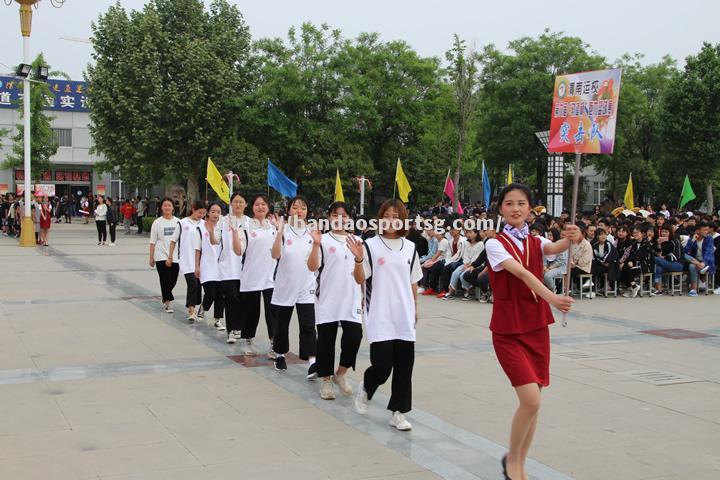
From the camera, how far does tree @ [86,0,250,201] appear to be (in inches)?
1224

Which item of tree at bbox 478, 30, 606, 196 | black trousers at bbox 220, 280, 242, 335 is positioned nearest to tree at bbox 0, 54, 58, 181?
tree at bbox 478, 30, 606, 196

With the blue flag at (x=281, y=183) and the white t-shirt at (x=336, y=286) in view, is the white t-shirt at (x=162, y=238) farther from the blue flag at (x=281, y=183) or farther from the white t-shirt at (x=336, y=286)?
the white t-shirt at (x=336, y=286)

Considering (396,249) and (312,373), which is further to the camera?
(312,373)

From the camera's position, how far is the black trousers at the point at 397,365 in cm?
549

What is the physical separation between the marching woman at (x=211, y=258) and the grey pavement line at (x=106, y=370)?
1.88m

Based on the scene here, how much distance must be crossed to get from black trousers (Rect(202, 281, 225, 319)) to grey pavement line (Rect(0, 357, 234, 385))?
194 centimetres

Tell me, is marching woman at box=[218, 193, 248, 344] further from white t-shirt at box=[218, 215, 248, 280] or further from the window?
the window

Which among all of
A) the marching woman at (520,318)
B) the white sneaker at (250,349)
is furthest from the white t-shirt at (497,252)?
the white sneaker at (250,349)

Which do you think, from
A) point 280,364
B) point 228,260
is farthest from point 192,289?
point 280,364

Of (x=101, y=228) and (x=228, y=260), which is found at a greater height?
(x=228, y=260)

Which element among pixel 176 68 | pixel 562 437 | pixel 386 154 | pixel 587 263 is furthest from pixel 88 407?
pixel 386 154

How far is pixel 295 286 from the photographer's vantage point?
23.5ft

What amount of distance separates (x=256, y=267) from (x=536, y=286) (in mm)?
4344

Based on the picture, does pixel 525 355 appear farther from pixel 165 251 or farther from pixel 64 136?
pixel 64 136
